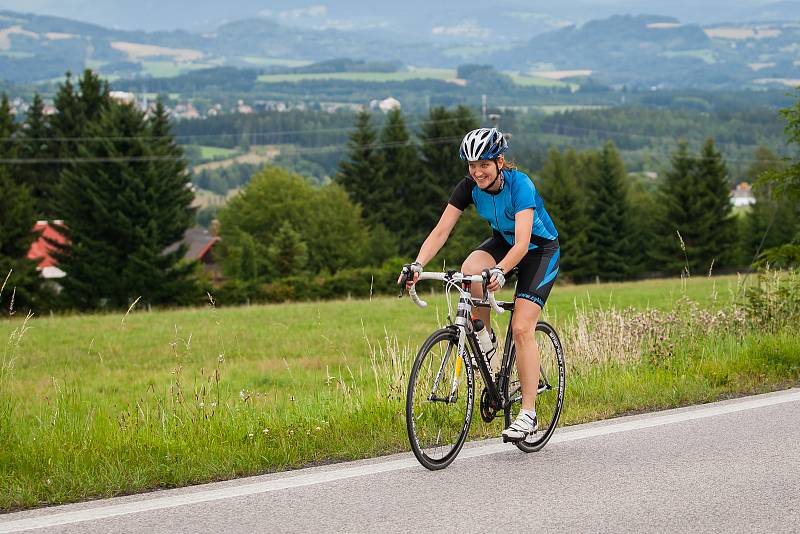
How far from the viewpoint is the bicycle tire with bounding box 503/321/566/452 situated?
6.25m

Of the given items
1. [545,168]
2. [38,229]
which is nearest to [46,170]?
[38,229]

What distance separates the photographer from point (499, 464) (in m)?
5.85

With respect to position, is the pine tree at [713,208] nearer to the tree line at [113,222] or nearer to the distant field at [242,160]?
the tree line at [113,222]

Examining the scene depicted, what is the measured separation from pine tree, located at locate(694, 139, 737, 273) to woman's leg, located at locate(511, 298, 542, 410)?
243 ft

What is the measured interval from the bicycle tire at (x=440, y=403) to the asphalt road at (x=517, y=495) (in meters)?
0.11

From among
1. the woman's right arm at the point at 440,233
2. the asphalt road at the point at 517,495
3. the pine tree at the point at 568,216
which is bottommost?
the pine tree at the point at 568,216

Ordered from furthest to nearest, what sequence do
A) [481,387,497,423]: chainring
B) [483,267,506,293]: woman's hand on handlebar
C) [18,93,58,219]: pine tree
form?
[18,93,58,219]: pine tree < [481,387,497,423]: chainring < [483,267,506,293]: woman's hand on handlebar

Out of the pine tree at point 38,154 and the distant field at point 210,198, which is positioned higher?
the pine tree at point 38,154

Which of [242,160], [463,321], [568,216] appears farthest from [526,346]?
[242,160]

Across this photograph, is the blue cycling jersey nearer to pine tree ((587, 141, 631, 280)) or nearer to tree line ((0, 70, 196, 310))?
tree line ((0, 70, 196, 310))

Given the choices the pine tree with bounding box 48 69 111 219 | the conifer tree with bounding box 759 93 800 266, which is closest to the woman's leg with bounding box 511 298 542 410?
the conifer tree with bounding box 759 93 800 266

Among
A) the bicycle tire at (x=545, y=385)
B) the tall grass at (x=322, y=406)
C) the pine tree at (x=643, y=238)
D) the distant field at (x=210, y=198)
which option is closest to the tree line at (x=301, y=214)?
the pine tree at (x=643, y=238)

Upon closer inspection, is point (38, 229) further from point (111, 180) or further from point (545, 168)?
point (545, 168)

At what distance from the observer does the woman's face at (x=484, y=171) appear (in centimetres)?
581
